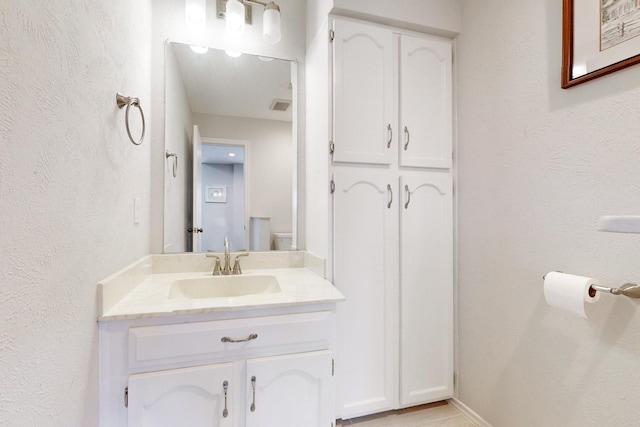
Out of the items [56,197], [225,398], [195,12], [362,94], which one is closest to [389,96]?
[362,94]

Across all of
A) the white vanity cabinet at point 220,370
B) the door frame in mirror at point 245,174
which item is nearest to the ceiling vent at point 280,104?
the door frame in mirror at point 245,174

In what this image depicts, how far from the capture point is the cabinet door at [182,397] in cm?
103

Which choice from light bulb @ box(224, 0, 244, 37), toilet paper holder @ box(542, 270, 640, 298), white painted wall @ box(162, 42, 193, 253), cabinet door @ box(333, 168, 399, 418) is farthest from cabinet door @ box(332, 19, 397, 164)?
toilet paper holder @ box(542, 270, 640, 298)

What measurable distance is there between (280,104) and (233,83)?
307 millimetres

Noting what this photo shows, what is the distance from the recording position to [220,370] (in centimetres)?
111

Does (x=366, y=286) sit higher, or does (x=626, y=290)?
(x=626, y=290)

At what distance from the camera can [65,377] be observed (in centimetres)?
77

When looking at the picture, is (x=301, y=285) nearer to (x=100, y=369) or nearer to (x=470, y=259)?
(x=100, y=369)

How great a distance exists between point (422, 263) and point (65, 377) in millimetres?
1543

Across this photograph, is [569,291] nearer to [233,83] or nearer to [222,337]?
[222,337]

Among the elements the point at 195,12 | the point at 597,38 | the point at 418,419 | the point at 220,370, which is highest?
the point at 195,12

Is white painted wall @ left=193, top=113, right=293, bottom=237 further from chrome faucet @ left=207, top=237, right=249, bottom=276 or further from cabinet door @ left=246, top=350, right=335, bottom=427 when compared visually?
cabinet door @ left=246, top=350, right=335, bottom=427

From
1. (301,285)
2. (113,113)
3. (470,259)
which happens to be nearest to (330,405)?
(301,285)

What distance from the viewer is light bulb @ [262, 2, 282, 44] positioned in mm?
1712
